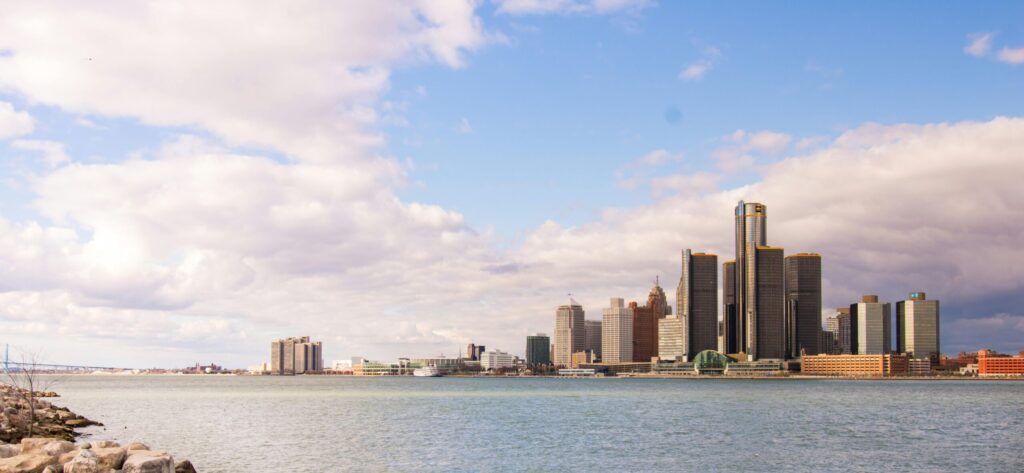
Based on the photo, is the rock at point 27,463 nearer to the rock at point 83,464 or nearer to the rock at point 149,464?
the rock at point 83,464

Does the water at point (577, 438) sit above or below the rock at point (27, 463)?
below

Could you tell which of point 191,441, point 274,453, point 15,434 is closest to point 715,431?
point 274,453

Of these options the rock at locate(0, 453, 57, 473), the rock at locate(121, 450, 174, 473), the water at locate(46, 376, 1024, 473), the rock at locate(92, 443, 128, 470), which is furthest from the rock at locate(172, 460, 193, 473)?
the water at locate(46, 376, 1024, 473)

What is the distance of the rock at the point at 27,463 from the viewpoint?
1332 inches

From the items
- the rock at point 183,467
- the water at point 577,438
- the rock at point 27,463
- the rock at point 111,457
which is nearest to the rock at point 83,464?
the rock at point 111,457

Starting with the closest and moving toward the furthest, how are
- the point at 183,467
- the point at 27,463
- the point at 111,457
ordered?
the point at 27,463 → the point at 111,457 → the point at 183,467

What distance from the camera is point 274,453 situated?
57.9 m

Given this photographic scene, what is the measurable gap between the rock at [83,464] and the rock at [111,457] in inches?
33.1

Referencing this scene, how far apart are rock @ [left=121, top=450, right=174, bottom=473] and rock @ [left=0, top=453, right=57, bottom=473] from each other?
329 cm

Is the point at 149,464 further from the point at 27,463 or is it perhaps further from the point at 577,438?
the point at 577,438

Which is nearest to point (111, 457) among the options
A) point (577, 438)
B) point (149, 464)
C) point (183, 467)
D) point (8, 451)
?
point (149, 464)

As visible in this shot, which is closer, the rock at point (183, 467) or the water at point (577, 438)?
the rock at point (183, 467)

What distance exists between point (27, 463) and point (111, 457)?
3.17 meters

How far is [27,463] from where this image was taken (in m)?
34.4
